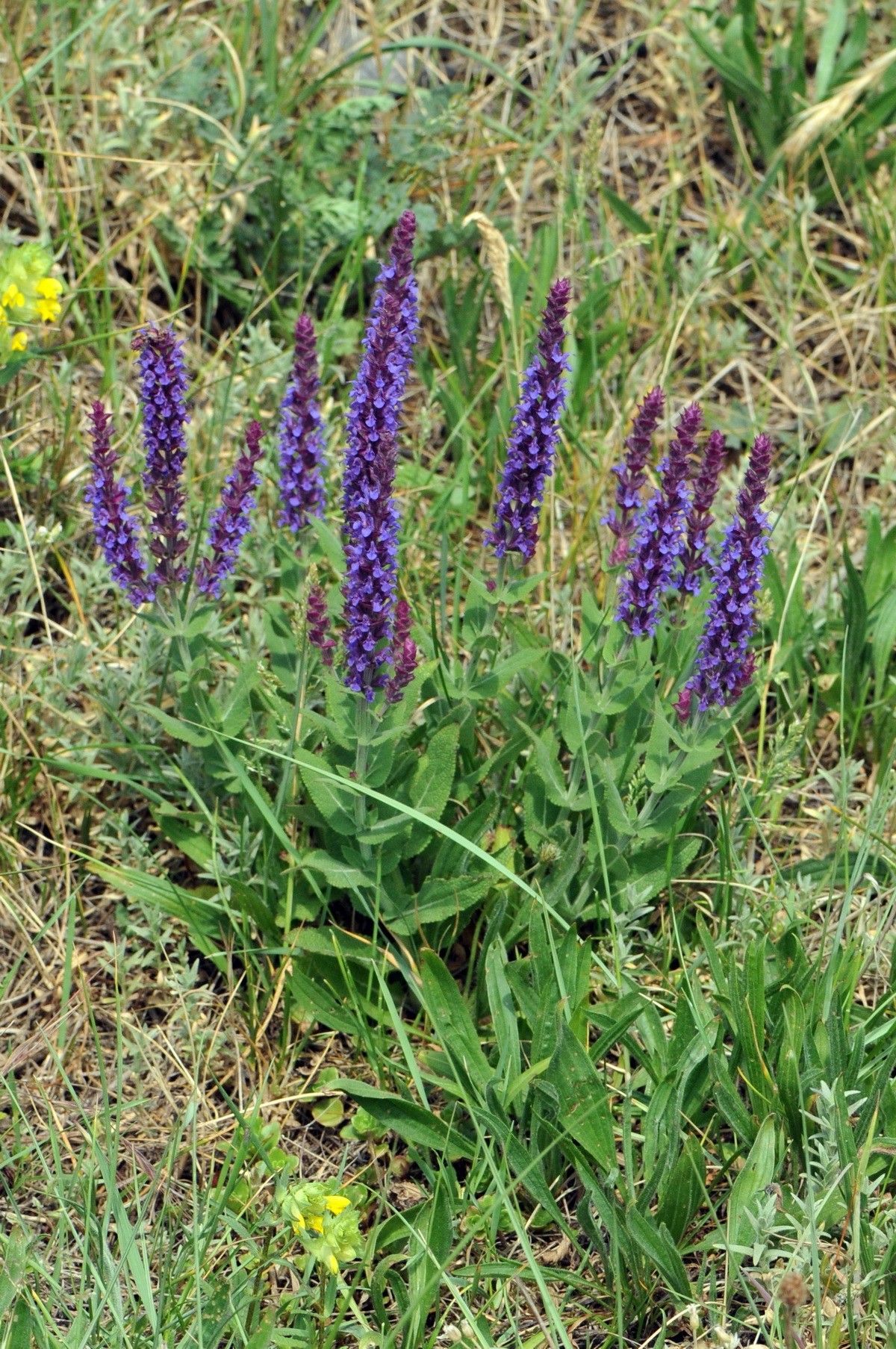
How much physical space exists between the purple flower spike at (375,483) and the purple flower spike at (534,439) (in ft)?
1.07

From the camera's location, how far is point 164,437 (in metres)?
3.33

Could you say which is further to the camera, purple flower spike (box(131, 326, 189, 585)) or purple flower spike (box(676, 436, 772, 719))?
purple flower spike (box(131, 326, 189, 585))

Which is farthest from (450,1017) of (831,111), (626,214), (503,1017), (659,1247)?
(831,111)

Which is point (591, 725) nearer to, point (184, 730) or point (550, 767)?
point (550, 767)

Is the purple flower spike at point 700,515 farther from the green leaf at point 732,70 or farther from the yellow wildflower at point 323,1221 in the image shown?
the green leaf at point 732,70

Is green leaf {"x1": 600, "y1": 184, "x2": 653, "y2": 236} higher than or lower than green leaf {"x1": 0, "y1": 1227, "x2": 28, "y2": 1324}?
higher

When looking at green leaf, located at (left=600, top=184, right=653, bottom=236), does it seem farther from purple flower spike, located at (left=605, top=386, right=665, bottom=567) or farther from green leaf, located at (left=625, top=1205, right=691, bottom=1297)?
green leaf, located at (left=625, top=1205, right=691, bottom=1297)

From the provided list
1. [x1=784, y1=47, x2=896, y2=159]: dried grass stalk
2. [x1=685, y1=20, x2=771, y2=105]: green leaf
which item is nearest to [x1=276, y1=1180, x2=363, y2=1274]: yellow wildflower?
[x1=784, y1=47, x2=896, y2=159]: dried grass stalk

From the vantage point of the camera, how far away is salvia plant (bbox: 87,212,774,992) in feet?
10.6

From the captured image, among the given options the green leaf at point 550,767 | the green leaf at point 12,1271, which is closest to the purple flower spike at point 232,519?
the green leaf at point 550,767

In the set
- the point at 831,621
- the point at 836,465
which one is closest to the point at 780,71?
the point at 836,465

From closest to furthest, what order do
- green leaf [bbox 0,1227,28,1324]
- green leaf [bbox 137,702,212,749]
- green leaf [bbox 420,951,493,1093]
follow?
green leaf [bbox 0,1227,28,1324]
green leaf [bbox 420,951,493,1093]
green leaf [bbox 137,702,212,749]

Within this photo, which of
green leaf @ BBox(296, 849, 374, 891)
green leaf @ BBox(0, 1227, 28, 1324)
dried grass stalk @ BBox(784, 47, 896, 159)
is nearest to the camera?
green leaf @ BBox(0, 1227, 28, 1324)

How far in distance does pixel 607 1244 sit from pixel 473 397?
322 centimetres
